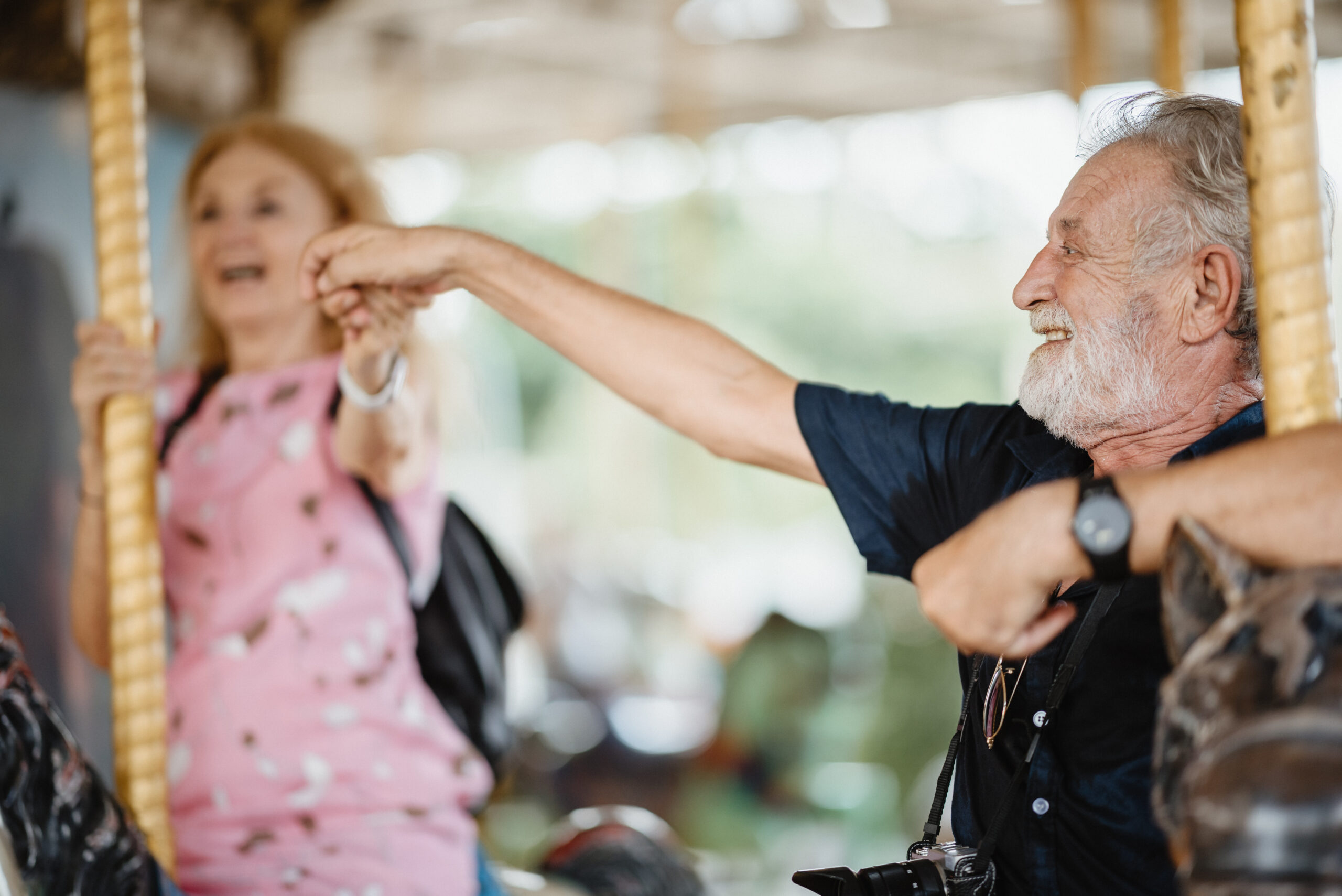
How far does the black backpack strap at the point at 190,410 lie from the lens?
2.31 metres

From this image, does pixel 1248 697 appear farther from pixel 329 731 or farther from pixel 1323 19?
pixel 1323 19

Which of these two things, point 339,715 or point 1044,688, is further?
point 339,715

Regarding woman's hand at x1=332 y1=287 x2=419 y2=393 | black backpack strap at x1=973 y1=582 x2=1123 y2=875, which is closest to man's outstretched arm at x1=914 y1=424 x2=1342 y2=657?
black backpack strap at x1=973 y1=582 x2=1123 y2=875

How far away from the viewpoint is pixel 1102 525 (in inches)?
39.0

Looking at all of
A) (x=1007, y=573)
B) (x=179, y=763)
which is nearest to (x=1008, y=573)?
(x=1007, y=573)

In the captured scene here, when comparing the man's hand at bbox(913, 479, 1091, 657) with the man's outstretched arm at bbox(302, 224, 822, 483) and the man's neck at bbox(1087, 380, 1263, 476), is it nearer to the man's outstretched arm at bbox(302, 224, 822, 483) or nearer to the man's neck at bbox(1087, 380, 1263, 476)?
the man's neck at bbox(1087, 380, 1263, 476)

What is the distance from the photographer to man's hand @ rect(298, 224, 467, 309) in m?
1.69

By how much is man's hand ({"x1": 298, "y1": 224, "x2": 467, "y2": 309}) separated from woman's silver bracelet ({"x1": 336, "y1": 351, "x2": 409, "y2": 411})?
0.16 m

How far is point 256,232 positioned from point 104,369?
18.8 inches

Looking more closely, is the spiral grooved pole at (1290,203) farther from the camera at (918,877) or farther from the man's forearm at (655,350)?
the man's forearm at (655,350)

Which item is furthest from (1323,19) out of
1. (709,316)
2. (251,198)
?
(251,198)

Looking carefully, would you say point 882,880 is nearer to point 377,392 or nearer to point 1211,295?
point 1211,295

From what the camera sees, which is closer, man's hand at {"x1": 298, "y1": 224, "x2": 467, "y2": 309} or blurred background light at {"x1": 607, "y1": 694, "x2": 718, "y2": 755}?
man's hand at {"x1": 298, "y1": 224, "x2": 467, "y2": 309}

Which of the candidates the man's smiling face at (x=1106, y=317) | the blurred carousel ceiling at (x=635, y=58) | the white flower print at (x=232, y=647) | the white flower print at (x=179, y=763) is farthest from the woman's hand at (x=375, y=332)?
the blurred carousel ceiling at (x=635, y=58)
